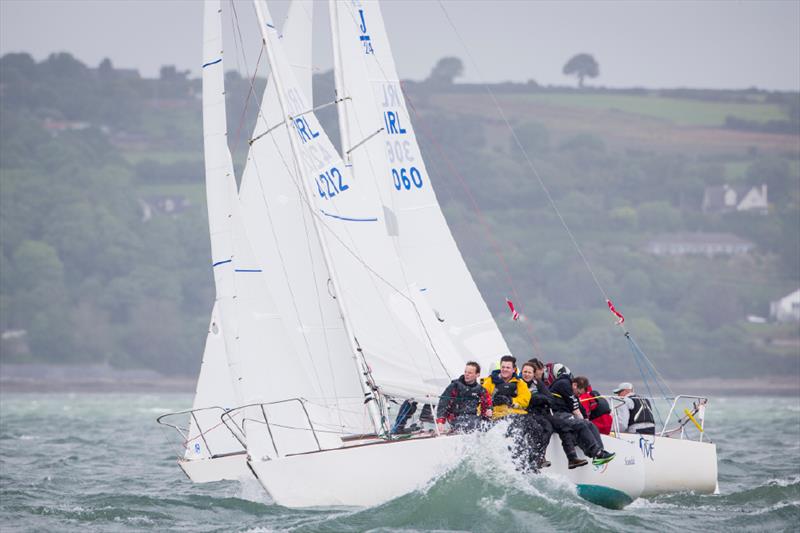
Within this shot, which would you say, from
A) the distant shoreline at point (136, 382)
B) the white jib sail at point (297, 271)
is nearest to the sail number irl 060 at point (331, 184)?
the white jib sail at point (297, 271)

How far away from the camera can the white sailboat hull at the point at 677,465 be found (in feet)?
48.7

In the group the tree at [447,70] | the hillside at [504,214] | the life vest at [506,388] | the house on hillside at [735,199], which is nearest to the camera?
the life vest at [506,388]

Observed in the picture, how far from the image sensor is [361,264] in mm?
14805

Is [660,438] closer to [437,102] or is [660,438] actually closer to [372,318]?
[372,318]

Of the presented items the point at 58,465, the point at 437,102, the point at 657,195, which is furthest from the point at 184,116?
the point at 58,465

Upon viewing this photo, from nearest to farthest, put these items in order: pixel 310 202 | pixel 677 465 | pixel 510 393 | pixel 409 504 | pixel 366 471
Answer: pixel 409 504
pixel 366 471
pixel 510 393
pixel 310 202
pixel 677 465

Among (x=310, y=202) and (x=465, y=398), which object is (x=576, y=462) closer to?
(x=465, y=398)

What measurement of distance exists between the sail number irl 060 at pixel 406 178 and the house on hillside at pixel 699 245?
8986cm

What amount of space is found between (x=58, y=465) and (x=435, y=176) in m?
109

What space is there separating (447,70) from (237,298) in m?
132

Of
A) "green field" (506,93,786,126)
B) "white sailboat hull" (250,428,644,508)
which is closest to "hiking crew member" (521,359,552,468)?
"white sailboat hull" (250,428,644,508)

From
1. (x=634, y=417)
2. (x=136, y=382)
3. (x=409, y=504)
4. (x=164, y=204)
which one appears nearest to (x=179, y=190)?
(x=164, y=204)

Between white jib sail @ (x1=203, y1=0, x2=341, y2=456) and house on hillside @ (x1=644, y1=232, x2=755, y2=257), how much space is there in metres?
92.7

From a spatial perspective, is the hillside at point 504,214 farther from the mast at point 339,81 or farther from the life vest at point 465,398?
the life vest at point 465,398
